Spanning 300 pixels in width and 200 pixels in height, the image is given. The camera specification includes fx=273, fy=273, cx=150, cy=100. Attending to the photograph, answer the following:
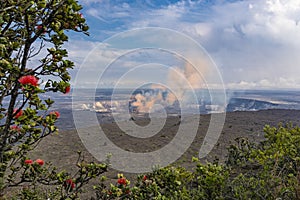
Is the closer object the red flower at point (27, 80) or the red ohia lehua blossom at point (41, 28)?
the red flower at point (27, 80)

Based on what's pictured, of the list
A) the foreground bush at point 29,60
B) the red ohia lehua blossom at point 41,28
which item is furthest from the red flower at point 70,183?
the red ohia lehua blossom at point 41,28

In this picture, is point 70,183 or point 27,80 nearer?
point 27,80

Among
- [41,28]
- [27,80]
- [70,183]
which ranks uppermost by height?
[41,28]

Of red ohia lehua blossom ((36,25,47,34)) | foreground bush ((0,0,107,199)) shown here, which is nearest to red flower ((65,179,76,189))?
foreground bush ((0,0,107,199))

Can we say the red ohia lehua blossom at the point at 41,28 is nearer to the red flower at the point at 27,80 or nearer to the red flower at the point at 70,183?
the red flower at the point at 27,80

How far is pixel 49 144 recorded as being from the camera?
50.1ft

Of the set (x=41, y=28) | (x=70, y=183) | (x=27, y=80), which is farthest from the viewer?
(x=70, y=183)

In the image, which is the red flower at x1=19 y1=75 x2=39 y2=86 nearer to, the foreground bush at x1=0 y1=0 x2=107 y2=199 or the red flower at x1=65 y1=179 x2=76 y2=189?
the foreground bush at x1=0 y1=0 x2=107 y2=199

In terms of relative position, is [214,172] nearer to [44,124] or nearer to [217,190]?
[217,190]

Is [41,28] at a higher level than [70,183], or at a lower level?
higher

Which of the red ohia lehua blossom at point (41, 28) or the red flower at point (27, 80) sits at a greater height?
the red ohia lehua blossom at point (41, 28)

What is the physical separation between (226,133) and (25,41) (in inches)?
A: 684

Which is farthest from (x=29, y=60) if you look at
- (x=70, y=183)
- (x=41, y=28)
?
(x=70, y=183)

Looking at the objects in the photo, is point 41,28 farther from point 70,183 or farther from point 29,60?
point 70,183
